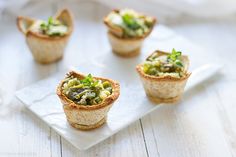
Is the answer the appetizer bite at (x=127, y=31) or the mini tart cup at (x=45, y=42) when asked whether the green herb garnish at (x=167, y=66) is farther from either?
the mini tart cup at (x=45, y=42)

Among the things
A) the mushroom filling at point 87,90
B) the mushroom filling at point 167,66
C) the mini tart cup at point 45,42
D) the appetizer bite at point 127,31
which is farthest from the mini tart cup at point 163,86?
the mini tart cup at point 45,42

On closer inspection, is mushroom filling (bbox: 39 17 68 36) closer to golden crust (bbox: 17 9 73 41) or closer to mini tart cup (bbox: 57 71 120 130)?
golden crust (bbox: 17 9 73 41)

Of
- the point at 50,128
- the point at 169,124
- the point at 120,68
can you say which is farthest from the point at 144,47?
the point at 50,128

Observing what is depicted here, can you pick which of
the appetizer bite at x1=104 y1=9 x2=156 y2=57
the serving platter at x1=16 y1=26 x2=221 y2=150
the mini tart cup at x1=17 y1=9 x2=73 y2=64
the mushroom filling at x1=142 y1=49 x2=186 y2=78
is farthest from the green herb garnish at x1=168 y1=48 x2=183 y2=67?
the mini tart cup at x1=17 y1=9 x2=73 y2=64

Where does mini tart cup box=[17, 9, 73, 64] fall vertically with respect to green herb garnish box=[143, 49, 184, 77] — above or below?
below

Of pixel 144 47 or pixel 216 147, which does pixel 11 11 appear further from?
pixel 216 147

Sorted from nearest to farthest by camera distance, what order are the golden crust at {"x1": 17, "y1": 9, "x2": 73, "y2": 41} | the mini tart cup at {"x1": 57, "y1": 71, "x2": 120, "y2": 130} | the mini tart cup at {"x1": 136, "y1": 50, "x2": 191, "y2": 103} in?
the mini tart cup at {"x1": 57, "y1": 71, "x2": 120, "y2": 130}
the mini tart cup at {"x1": 136, "y1": 50, "x2": 191, "y2": 103}
the golden crust at {"x1": 17, "y1": 9, "x2": 73, "y2": 41}
